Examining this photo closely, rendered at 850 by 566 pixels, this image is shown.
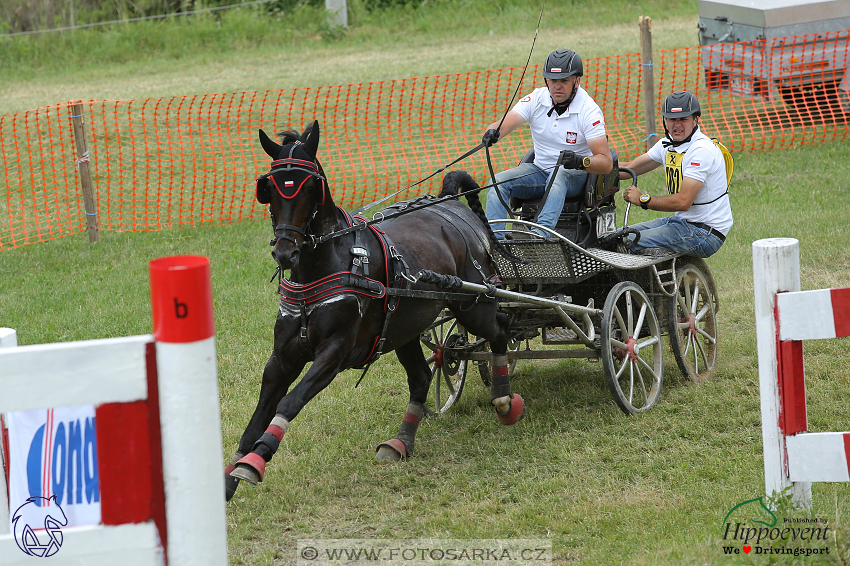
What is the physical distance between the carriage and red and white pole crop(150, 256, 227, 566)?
3.36 metres

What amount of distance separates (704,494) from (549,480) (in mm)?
→ 807

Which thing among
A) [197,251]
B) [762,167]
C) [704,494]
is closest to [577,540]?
[704,494]

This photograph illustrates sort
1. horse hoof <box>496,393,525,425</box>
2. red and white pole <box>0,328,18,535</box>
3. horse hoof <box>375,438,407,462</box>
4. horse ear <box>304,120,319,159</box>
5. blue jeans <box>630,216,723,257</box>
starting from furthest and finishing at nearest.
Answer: blue jeans <box>630,216,723,257</box> < horse hoof <box>496,393,525,425</box> < horse hoof <box>375,438,407,462</box> < horse ear <box>304,120,319,159</box> < red and white pole <box>0,328,18,535</box>

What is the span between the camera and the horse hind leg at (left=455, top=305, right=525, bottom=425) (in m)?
5.45

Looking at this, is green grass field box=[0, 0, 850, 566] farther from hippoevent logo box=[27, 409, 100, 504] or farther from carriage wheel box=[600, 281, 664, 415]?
hippoevent logo box=[27, 409, 100, 504]

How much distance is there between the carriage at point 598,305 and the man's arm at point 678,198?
0.85 feet

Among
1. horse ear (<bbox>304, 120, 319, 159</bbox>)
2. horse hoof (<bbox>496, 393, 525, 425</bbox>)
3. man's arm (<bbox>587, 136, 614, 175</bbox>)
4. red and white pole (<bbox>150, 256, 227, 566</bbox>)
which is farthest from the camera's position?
man's arm (<bbox>587, 136, 614, 175</bbox>)

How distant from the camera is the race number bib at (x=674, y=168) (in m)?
6.02

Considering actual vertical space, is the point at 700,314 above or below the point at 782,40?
below

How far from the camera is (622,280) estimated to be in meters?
5.93

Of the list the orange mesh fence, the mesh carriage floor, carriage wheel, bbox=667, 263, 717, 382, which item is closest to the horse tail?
the mesh carriage floor


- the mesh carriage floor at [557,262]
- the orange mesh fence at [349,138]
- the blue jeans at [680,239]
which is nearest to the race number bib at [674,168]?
the blue jeans at [680,239]

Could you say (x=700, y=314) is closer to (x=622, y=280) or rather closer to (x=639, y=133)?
(x=622, y=280)

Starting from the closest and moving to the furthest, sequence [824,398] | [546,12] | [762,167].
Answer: [824,398] → [762,167] → [546,12]
